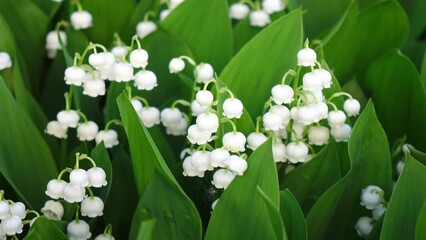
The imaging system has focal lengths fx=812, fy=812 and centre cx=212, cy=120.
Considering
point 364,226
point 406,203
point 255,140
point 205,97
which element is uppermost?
point 205,97

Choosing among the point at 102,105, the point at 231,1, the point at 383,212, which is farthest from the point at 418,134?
the point at 102,105

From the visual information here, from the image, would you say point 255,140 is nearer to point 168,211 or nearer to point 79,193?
point 168,211

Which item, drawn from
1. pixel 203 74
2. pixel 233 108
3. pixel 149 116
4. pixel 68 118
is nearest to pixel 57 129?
pixel 68 118

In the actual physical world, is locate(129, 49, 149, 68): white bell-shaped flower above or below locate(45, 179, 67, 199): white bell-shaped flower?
above

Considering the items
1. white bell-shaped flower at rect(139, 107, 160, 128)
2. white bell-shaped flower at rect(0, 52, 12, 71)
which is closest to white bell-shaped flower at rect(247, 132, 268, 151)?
white bell-shaped flower at rect(139, 107, 160, 128)

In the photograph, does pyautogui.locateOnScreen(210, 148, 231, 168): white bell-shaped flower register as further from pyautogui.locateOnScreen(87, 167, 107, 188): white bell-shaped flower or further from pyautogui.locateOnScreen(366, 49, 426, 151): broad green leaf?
pyautogui.locateOnScreen(366, 49, 426, 151): broad green leaf

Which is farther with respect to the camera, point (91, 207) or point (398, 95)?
point (398, 95)

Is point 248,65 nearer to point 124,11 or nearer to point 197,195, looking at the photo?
point 197,195
